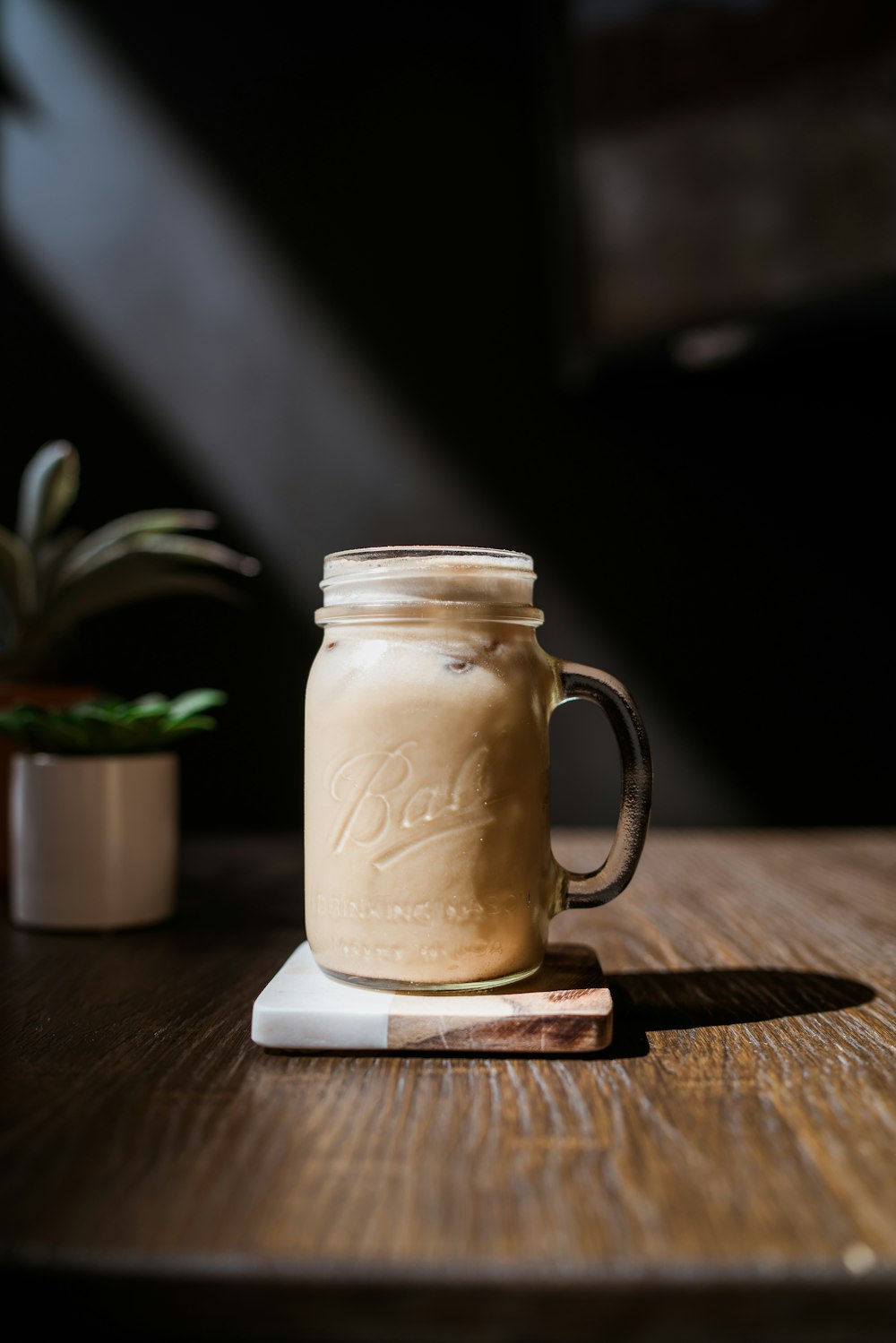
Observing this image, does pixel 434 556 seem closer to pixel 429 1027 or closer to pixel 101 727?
pixel 429 1027

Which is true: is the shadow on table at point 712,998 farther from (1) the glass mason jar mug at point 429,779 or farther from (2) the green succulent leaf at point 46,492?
(2) the green succulent leaf at point 46,492

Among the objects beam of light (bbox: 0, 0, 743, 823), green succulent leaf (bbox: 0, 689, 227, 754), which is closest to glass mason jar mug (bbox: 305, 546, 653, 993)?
green succulent leaf (bbox: 0, 689, 227, 754)

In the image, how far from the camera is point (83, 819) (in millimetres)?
819

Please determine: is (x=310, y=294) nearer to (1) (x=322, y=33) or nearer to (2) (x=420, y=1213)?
(1) (x=322, y=33)

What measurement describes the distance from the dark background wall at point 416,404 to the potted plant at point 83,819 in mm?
763

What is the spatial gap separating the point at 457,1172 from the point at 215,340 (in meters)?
1.49

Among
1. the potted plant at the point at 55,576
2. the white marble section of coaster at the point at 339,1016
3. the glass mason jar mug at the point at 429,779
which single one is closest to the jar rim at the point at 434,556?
the glass mason jar mug at the point at 429,779

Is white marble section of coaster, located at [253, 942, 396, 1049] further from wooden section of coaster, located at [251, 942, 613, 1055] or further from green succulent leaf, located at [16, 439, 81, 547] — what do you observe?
green succulent leaf, located at [16, 439, 81, 547]

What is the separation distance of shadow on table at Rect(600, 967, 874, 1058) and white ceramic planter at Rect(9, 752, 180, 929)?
0.40 meters

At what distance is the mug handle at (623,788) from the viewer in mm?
591

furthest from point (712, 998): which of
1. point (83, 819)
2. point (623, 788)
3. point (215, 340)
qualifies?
point (215, 340)

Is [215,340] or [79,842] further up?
[215,340]

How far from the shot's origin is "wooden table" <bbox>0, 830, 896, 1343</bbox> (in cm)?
31

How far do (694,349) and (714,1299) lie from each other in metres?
1.33
